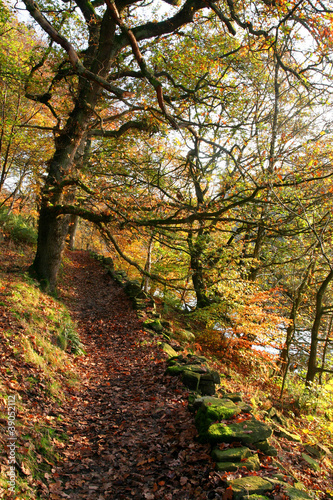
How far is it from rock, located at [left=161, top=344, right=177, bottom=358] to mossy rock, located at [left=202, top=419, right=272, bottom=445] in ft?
10.9

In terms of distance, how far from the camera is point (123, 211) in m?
7.42

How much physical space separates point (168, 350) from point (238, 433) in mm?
3785

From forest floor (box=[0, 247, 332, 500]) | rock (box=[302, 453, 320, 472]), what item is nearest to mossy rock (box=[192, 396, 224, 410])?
forest floor (box=[0, 247, 332, 500])

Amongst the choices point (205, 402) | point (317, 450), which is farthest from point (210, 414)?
point (317, 450)

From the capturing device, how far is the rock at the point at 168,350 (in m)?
7.38

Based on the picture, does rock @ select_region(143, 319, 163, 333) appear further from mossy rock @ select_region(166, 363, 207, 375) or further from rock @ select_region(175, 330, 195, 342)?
mossy rock @ select_region(166, 363, 207, 375)

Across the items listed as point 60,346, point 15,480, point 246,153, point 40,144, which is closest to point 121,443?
point 15,480

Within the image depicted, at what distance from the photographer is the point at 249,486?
295 centimetres

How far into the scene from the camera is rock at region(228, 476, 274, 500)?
2.85 m

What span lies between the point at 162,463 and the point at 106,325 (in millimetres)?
6104

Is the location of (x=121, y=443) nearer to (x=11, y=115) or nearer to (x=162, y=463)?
(x=162, y=463)

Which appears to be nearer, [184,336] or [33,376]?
[33,376]

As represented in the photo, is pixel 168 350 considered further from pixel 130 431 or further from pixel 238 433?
pixel 238 433

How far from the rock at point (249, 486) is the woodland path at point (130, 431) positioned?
0.68ft
